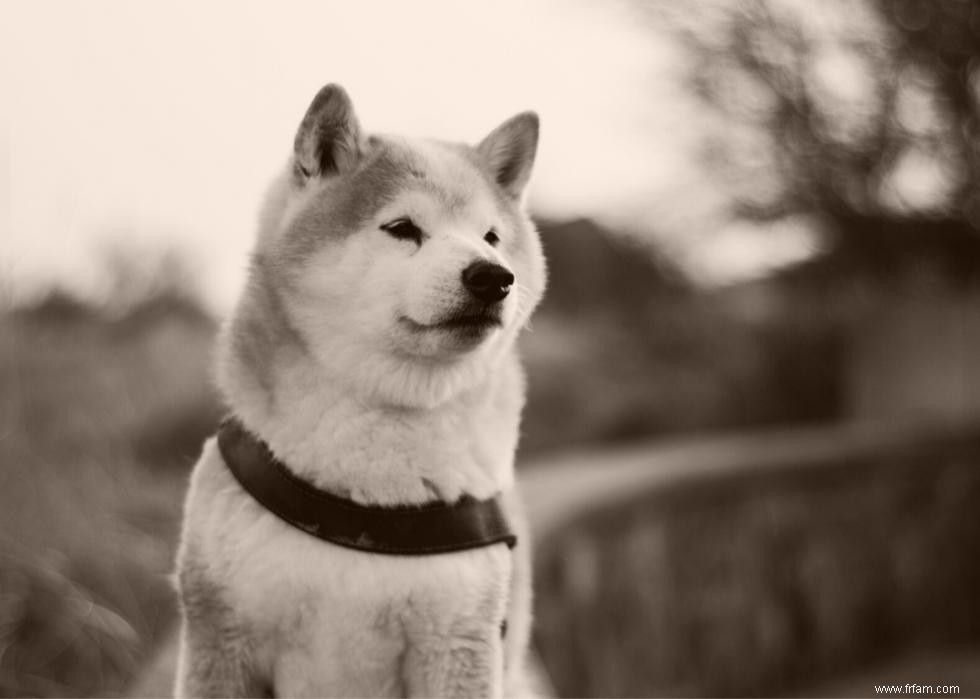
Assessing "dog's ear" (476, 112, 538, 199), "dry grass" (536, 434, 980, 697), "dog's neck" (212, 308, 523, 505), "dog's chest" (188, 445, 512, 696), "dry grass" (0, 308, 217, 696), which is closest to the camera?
"dog's chest" (188, 445, 512, 696)

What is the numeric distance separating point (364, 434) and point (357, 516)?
7.8 inches

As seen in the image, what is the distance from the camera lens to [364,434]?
7.17ft

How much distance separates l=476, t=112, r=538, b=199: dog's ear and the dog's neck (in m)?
0.54

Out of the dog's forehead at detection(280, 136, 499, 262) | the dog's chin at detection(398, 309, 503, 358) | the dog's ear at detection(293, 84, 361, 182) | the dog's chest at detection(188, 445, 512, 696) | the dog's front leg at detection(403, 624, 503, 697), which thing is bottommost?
the dog's front leg at detection(403, 624, 503, 697)

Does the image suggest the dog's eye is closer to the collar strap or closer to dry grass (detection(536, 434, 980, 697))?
the collar strap

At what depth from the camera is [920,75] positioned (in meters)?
8.82

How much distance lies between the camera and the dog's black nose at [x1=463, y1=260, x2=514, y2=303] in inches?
82.3

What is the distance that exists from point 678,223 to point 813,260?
4.61ft

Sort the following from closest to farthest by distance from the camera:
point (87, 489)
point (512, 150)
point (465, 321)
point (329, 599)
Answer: point (329, 599) < point (465, 321) < point (512, 150) < point (87, 489)

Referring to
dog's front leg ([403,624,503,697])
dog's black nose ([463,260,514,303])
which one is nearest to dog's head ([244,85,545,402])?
dog's black nose ([463,260,514,303])

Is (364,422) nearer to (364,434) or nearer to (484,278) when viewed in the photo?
(364,434)

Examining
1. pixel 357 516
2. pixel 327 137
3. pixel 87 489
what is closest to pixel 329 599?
pixel 357 516

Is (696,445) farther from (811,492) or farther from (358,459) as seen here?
(358,459)

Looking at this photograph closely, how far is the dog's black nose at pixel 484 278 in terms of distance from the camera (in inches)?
82.3
